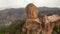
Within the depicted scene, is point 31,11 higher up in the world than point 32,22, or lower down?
higher up

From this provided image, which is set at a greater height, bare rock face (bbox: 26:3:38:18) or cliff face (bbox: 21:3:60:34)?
bare rock face (bbox: 26:3:38:18)

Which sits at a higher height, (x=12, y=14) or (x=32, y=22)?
(x=12, y=14)

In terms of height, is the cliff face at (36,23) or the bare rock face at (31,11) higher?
the bare rock face at (31,11)

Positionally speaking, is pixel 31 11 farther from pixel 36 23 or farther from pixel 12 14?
pixel 12 14

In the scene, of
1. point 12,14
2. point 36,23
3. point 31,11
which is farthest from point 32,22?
point 12,14

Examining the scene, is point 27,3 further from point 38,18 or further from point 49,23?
point 49,23

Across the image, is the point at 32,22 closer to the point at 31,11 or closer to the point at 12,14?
the point at 31,11

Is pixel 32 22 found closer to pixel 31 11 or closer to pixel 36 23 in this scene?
pixel 36 23

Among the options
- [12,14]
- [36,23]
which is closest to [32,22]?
[36,23]
